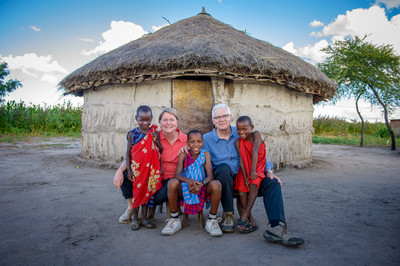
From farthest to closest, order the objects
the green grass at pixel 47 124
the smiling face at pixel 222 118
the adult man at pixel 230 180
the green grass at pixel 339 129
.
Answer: the green grass at pixel 339 129 < the green grass at pixel 47 124 < the smiling face at pixel 222 118 < the adult man at pixel 230 180

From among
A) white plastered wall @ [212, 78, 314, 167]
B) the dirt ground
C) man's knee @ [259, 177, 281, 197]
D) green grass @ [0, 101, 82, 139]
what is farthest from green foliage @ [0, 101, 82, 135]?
man's knee @ [259, 177, 281, 197]

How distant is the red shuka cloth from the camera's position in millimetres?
2299

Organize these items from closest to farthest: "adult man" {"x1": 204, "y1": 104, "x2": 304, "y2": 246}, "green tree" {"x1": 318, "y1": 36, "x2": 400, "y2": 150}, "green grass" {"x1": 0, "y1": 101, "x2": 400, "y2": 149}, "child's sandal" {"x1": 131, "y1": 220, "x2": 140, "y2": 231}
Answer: "adult man" {"x1": 204, "y1": 104, "x2": 304, "y2": 246} < "child's sandal" {"x1": 131, "y1": 220, "x2": 140, "y2": 231} < "green tree" {"x1": 318, "y1": 36, "x2": 400, "y2": 150} < "green grass" {"x1": 0, "y1": 101, "x2": 400, "y2": 149}

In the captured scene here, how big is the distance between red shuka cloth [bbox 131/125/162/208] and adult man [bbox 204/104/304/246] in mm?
521

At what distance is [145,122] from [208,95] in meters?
2.45

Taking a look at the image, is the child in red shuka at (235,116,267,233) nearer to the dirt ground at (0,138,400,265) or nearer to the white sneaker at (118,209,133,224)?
the dirt ground at (0,138,400,265)

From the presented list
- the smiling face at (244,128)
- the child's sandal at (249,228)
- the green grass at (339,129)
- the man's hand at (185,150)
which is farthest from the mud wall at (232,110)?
the green grass at (339,129)

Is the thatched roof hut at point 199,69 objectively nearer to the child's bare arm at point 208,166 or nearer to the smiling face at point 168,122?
the smiling face at point 168,122

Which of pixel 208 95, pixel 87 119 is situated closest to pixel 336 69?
pixel 208 95

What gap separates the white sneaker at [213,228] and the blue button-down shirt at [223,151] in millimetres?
499

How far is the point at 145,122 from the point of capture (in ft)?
8.02

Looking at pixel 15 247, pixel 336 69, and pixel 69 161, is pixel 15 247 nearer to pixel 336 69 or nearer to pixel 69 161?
pixel 69 161

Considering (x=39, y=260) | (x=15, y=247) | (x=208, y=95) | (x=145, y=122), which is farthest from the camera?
(x=208, y=95)

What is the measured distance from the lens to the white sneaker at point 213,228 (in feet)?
7.02
